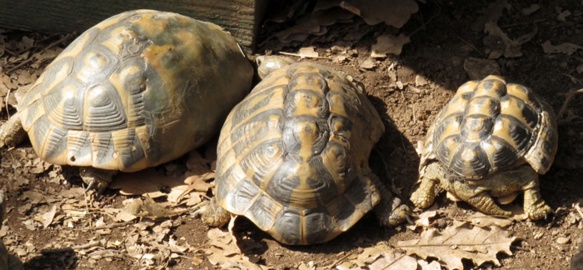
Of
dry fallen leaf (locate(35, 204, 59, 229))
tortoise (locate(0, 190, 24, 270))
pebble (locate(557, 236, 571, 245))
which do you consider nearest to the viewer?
tortoise (locate(0, 190, 24, 270))

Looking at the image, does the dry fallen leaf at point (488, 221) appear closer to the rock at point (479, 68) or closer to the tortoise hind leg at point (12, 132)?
the rock at point (479, 68)

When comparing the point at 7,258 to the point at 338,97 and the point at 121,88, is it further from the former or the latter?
the point at 338,97

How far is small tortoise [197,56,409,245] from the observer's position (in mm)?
6062

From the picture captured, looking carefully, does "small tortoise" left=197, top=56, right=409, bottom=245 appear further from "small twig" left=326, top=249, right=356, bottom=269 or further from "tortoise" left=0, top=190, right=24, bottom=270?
"tortoise" left=0, top=190, right=24, bottom=270

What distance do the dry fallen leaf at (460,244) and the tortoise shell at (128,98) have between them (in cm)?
186

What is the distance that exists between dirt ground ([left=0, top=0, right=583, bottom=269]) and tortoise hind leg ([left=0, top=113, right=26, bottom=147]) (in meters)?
0.08

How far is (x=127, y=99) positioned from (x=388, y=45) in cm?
233

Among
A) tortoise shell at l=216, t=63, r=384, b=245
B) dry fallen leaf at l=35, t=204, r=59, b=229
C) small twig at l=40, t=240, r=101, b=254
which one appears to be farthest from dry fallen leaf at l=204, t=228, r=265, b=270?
dry fallen leaf at l=35, t=204, r=59, b=229

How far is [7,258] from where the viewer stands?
5.89 m

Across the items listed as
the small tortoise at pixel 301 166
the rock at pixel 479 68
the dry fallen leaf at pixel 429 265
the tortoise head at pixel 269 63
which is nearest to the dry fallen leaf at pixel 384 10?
the rock at pixel 479 68

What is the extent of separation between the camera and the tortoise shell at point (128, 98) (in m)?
6.60

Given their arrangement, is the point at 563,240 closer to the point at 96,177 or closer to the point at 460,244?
the point at 460,244

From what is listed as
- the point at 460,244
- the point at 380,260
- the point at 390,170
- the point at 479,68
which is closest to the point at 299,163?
the point at 380,260

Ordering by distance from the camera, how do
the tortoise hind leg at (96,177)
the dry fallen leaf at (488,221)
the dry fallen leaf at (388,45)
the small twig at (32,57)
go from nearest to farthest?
1. the dry fallen leaf at (488,221)
2. the tortoise hind leg at (96,177)
3. the dry fallen leaf at (388,45)
4. the small twig at (32,57)
